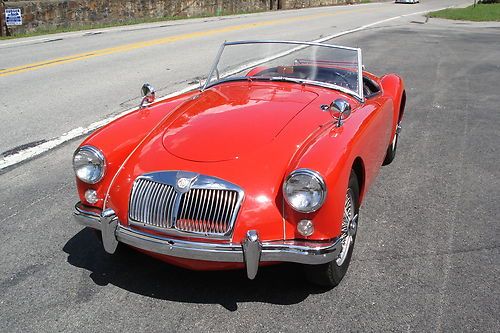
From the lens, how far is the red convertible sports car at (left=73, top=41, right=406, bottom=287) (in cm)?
285

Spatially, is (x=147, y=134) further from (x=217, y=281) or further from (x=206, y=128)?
(x=217, y=281)

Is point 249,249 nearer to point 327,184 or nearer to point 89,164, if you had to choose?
point 327,184

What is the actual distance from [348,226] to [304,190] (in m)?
0.52

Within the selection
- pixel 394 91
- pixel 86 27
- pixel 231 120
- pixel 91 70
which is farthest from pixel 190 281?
pixel 86 27

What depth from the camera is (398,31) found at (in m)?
18.7

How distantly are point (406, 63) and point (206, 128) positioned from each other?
30.1ft

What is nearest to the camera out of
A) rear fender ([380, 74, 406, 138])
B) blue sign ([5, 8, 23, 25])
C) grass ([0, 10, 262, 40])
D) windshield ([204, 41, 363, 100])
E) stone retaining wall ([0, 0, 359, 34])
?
windshield ([204, 41, 363, 100])

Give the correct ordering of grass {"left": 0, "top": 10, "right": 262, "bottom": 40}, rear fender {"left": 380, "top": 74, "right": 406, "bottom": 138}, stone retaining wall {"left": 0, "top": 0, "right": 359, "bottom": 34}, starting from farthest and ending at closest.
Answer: stone retaining wall {"left": 0, "top": 0, "right": 359, "bottom": 34} → grass {"left": 0, "top": 10, "right": 262, "bottom": 40} → rear fender {"left": 380, "top": 74, "right": 406, "bottom": 138}

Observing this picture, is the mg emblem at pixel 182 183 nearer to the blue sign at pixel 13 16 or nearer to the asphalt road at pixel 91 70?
the asphalt road at pixel 91 70

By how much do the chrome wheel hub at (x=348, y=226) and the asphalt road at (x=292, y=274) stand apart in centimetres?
16

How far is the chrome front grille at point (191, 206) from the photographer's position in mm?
2861

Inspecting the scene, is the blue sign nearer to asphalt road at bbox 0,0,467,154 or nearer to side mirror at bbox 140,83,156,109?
asphalt road at bbox 0,0,467,154

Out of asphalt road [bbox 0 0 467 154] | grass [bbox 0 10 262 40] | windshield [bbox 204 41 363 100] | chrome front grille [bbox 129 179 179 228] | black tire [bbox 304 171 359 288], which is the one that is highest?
windshield [bbox 204 41 363 100]

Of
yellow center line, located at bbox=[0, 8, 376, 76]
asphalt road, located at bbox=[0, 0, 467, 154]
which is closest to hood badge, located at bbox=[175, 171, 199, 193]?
asphalt road, located at bbox=[0, 0, 467, 154]
